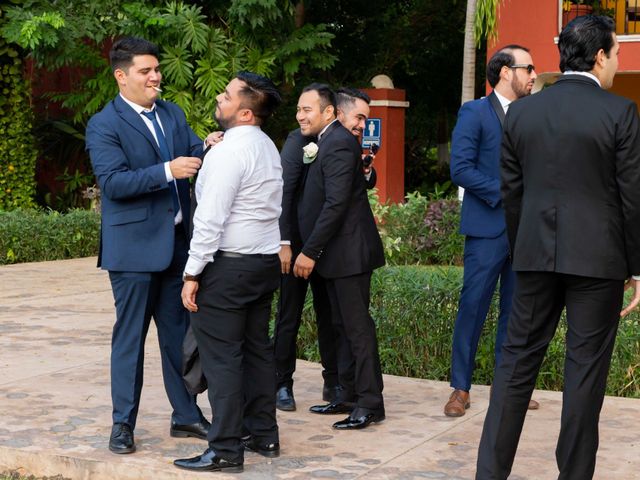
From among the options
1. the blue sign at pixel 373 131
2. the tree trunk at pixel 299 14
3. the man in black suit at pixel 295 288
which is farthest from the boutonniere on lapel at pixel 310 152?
the tree trunk at pixel 299 14

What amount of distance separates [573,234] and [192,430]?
220 cm

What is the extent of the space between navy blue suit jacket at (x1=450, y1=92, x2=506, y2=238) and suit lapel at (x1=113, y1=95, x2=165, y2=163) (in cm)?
159

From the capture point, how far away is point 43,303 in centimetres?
988

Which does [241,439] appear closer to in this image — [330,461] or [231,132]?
[330,461]

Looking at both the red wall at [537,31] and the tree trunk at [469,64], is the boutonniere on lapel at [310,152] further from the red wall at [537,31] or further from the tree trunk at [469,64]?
the red wall at [537,31]

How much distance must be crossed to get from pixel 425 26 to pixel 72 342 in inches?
578

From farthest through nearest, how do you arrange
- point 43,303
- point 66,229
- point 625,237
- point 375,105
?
point 375,105 → point 66,229 → point 43,303 → point 625,237

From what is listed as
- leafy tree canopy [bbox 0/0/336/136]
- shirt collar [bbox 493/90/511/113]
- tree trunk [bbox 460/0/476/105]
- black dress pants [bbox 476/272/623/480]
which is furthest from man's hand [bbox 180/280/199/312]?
tree trunk [bbox 460/0/476/105]

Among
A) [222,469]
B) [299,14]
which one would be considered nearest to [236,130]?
[222,469]

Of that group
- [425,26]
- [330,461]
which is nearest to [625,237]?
[330,461]

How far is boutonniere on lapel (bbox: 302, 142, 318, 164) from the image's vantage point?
226 inches

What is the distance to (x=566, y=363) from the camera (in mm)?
4359

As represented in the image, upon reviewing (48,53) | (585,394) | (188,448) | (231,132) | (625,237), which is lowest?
(188,448)

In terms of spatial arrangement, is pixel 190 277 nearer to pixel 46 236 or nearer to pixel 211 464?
pixel 211 464
